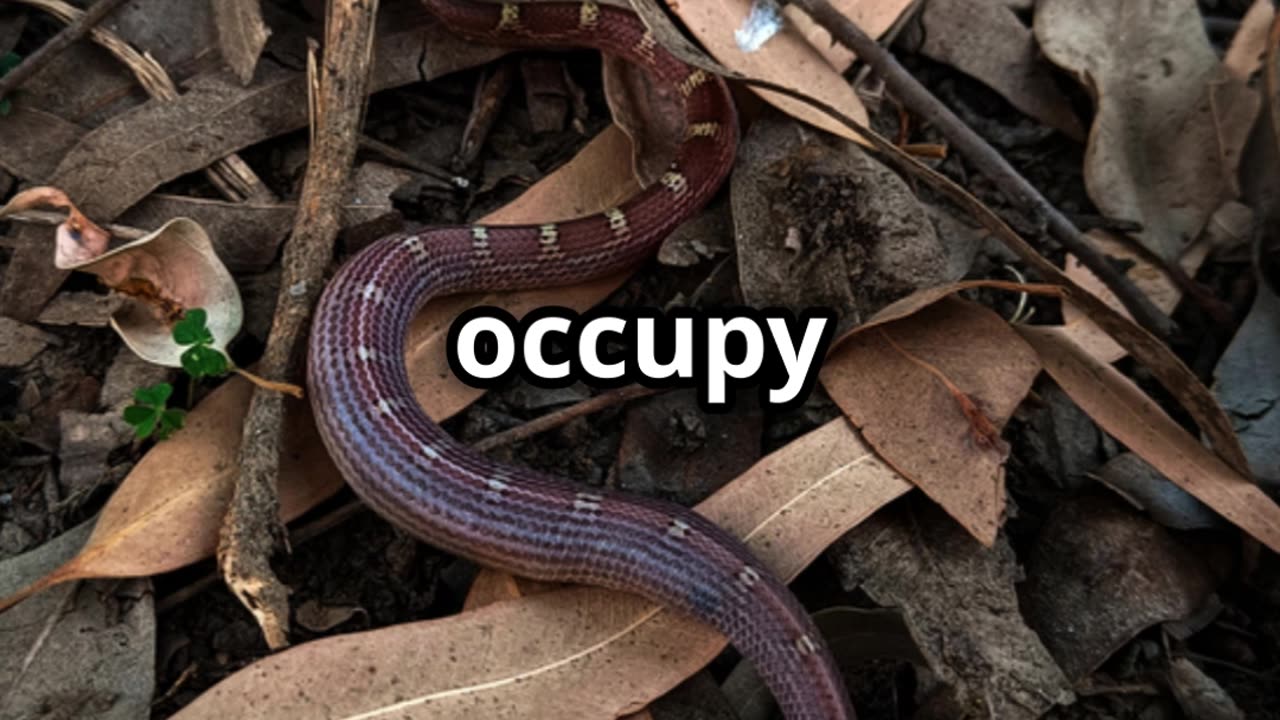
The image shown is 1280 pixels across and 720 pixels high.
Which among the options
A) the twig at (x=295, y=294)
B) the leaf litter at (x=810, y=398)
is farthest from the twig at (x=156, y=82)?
the twig at (x=295, y=294)

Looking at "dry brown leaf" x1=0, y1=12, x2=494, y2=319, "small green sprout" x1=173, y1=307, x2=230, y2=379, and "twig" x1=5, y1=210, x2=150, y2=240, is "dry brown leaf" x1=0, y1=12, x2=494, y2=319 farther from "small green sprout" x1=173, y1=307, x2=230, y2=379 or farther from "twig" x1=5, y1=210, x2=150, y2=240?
"small green sprout" x1=173, y1=307, x2=230, y2=379

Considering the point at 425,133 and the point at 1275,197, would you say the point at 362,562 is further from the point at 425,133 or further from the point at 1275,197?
the point at 1275,197

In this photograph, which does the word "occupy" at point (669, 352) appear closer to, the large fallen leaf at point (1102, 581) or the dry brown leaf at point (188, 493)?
the dry brown leaf at point (188, 493)

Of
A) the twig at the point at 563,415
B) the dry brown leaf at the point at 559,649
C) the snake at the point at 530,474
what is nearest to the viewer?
the dry brown leaf at the point at 559,649

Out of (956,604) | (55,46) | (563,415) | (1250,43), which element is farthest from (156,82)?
(1250,43)

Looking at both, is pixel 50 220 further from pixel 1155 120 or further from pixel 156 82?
pixel 1155 120

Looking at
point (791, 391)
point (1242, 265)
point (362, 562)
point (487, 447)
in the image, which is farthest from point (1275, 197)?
point (362, 562)
